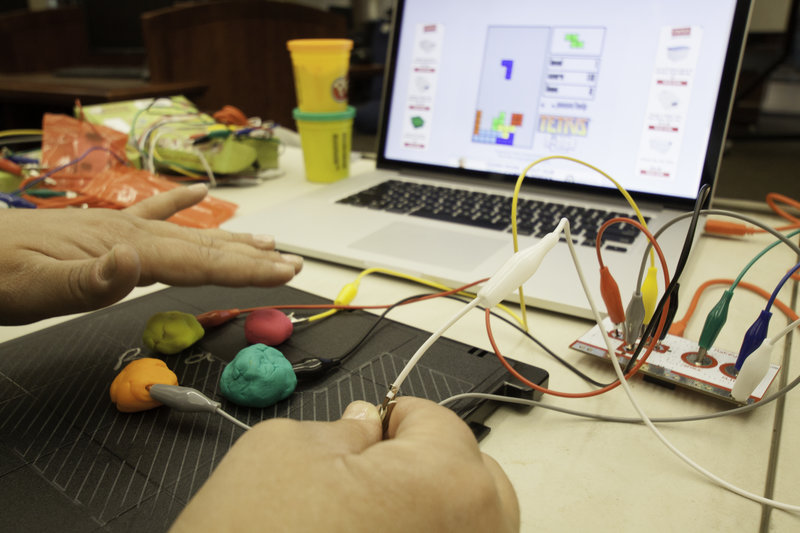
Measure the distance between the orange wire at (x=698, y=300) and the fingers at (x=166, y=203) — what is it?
0.56m


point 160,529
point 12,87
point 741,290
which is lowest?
point 160,529

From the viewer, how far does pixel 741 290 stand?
0.63 meters

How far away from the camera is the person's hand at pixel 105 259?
42cm

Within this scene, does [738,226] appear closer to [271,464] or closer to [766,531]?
[766,531]

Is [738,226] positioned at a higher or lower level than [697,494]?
higher

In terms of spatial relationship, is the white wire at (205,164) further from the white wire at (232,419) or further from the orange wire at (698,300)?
the orange wire at (698,300)

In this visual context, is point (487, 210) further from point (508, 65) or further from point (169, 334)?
point (169, 334)

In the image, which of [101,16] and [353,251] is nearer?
[353,251]

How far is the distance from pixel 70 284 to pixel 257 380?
0.58 feet

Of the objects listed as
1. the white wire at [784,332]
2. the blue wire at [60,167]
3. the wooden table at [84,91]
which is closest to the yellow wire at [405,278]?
the white wire at [784,332]

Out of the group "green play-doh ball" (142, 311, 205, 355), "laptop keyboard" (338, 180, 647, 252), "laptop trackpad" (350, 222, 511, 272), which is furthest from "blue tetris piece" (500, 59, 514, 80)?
"green play-doh ball" (142, 311, 205, 355)

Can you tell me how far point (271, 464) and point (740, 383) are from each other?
36 centimetres

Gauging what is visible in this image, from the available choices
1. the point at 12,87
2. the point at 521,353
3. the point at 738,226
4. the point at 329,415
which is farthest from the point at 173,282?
the point at 12,87

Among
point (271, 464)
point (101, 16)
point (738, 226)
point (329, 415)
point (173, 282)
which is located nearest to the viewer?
point (271, 464)
